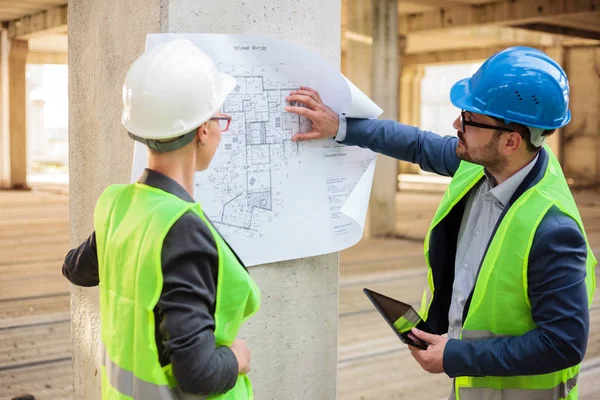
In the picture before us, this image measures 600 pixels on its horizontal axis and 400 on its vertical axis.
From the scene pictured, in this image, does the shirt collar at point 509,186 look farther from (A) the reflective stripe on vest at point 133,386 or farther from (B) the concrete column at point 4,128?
(B) the concrete column at point 4,128

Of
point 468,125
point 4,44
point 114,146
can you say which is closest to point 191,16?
point 114,146

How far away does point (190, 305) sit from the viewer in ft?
5.73

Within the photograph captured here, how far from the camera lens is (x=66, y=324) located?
6.98 metres

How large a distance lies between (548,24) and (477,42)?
Answer: 4.35m

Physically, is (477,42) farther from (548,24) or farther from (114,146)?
(114,146)

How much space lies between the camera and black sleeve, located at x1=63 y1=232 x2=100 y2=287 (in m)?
2.10

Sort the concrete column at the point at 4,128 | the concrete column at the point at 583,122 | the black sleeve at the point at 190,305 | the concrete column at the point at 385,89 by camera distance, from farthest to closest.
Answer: the concrete column at the point at 583,122 → the concrete column at the point at 4,128 → the concrete column at the point at 385,89 → the black sleeve at the point at 190,305

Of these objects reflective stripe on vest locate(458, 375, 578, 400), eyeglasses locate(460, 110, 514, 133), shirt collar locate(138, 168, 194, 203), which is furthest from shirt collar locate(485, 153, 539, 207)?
shirt collar locate(138, 168, 194, 203)

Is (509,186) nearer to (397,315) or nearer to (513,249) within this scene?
(513,249)

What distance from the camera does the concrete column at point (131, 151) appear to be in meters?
2.57

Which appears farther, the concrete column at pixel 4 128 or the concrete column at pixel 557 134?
the concrete column at pixel 557 134

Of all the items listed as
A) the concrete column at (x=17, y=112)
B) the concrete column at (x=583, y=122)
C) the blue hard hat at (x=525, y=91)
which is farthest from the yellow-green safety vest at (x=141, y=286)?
the concrete column at (x=583, y=122)

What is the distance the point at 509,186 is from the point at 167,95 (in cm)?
120

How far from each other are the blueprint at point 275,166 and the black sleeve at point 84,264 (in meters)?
0.41
